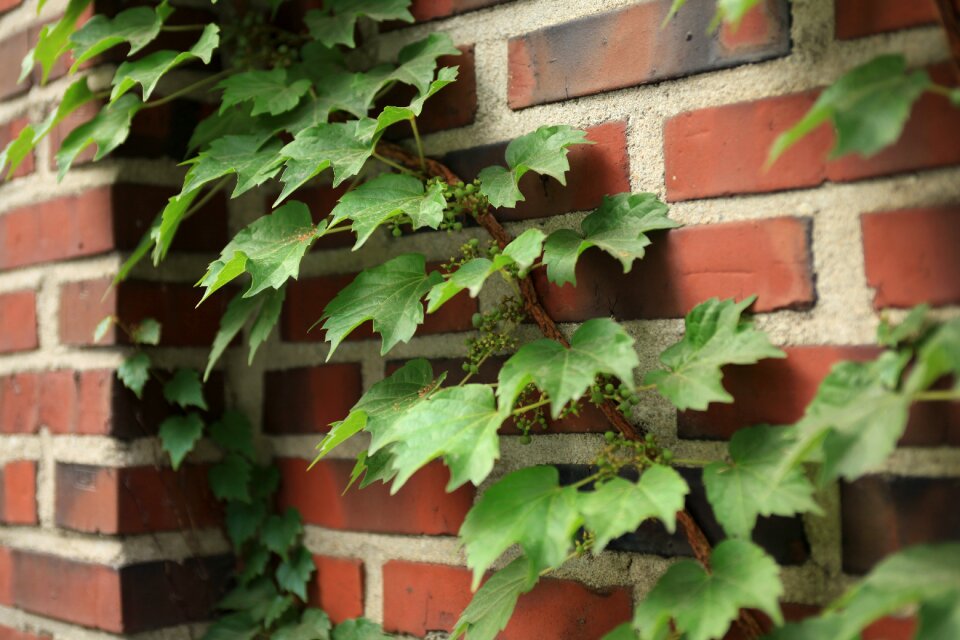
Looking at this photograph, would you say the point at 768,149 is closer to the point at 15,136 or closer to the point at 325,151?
the point at 325,151

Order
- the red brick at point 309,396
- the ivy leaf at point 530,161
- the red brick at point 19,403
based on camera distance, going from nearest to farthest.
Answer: the ivy leaf at point 530,161 < the red brick at point 309,396 < the red brick at point 19,403

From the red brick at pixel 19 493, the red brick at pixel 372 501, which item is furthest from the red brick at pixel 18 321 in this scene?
the red brick at pixel 372 501

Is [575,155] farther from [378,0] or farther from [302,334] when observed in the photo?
[302,334]

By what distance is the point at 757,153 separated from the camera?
74 cm

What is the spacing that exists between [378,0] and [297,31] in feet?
0.49

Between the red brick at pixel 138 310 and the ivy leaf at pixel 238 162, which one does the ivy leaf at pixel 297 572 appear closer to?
the red brick at pixel 138 310

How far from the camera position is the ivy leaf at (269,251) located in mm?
835

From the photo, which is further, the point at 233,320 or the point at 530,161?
the point at 233,320

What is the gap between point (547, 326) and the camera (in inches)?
32.8

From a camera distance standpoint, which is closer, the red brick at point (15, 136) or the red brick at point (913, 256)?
the red brick at point (913, 256)

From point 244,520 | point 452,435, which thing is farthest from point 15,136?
point 452,435

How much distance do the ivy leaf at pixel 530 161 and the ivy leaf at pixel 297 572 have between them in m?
0.48

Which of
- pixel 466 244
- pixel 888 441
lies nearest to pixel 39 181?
pixel 466 244

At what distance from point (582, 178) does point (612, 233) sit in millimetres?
82
